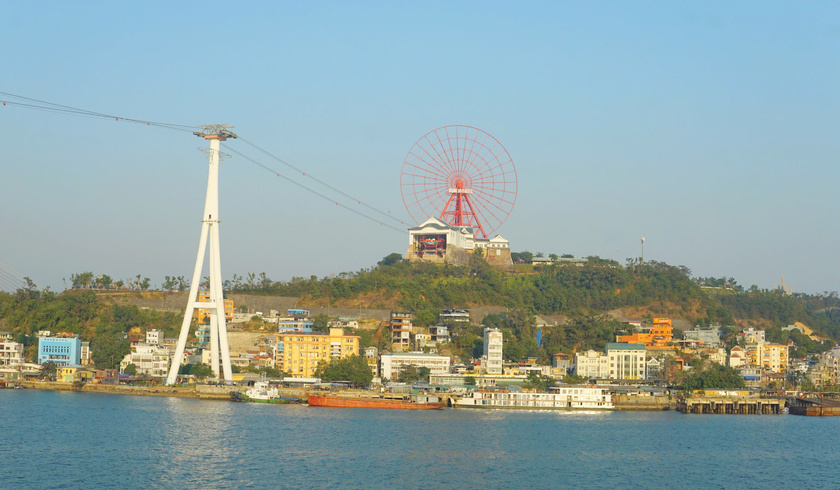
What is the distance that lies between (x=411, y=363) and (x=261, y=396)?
8969 millimetres

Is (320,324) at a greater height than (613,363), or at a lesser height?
greater

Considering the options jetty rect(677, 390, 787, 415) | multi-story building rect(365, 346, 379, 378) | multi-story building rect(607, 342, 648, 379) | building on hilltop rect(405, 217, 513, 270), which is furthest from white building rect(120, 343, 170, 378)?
jetty rect(677, 390, 787, 415)

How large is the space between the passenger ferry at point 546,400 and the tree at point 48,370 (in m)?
21.6

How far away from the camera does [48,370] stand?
168 feet

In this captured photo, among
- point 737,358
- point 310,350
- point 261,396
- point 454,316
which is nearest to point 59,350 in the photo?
point 310,350

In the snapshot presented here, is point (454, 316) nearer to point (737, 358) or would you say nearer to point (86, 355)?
point (737, 358)

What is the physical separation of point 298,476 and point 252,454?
11.1 ft

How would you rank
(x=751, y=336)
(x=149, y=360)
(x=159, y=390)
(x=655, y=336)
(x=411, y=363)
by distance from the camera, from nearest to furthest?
(x=159, y=390)
(x=411, y=363)
(x=149, y=360)
(x=655, y=336)
(x=751, y=336)

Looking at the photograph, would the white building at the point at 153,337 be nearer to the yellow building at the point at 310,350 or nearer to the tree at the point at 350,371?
the yellow building at the point at 310,350

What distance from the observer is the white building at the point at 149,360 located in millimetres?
51812

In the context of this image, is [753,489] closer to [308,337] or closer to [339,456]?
[339,456]

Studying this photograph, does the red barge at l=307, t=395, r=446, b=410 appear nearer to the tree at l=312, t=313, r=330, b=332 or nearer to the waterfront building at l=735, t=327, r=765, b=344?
the tree at l=312, t=313, r=330, b=332

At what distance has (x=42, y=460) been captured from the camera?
85.1 ft

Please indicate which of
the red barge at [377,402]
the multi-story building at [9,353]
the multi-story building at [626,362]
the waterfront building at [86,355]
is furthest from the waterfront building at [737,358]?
the multi-story building at [9,353]
